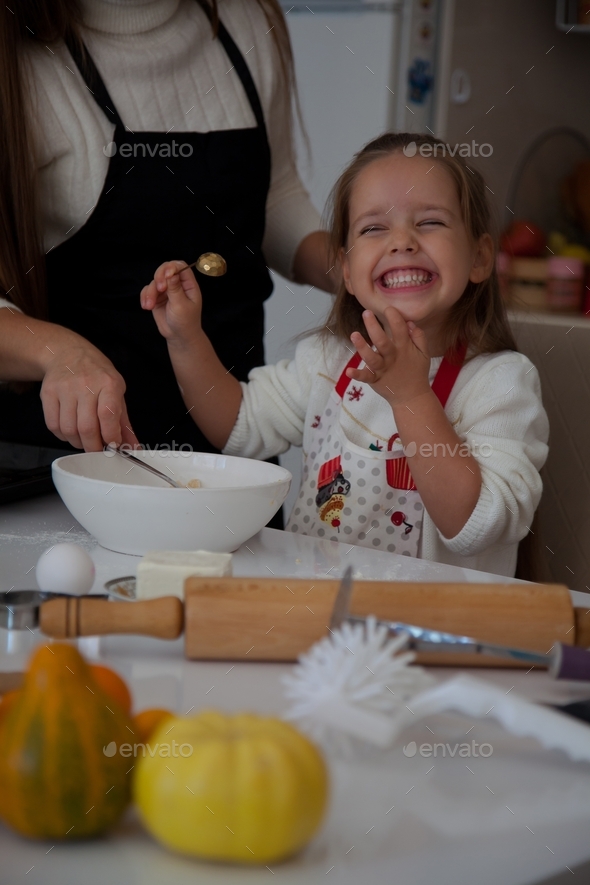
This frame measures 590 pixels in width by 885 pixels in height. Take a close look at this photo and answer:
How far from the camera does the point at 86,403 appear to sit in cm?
101

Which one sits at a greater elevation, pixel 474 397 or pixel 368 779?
pixel 474 397

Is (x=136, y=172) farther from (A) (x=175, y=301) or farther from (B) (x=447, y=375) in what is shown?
(B) (x=447, y=375)

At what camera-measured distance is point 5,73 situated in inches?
48.8

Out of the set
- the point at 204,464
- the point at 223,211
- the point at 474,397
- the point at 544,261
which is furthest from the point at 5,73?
the point at 544,261

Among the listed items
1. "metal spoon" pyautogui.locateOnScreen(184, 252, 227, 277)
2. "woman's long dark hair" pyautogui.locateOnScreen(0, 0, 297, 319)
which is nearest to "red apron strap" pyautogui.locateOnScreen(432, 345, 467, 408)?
"metal spoon" pyautogui.locateOnScreen(184, 252, 227, 277)

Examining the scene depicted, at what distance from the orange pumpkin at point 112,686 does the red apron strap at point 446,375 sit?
0.85 metres

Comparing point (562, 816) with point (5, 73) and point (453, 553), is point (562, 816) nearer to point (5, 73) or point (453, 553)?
point (453, 553)

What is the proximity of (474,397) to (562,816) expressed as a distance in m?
0.80

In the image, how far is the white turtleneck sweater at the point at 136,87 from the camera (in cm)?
134

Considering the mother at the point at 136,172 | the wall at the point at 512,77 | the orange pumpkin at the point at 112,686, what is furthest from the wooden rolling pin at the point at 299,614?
the wall at the point at 512,77

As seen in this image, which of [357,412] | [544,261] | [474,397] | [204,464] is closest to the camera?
[204,464]

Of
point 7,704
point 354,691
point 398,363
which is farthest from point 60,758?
point 398,363

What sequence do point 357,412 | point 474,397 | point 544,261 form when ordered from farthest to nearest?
point 544,261
point 357,412
point 474,397

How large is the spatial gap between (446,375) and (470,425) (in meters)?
0.10
